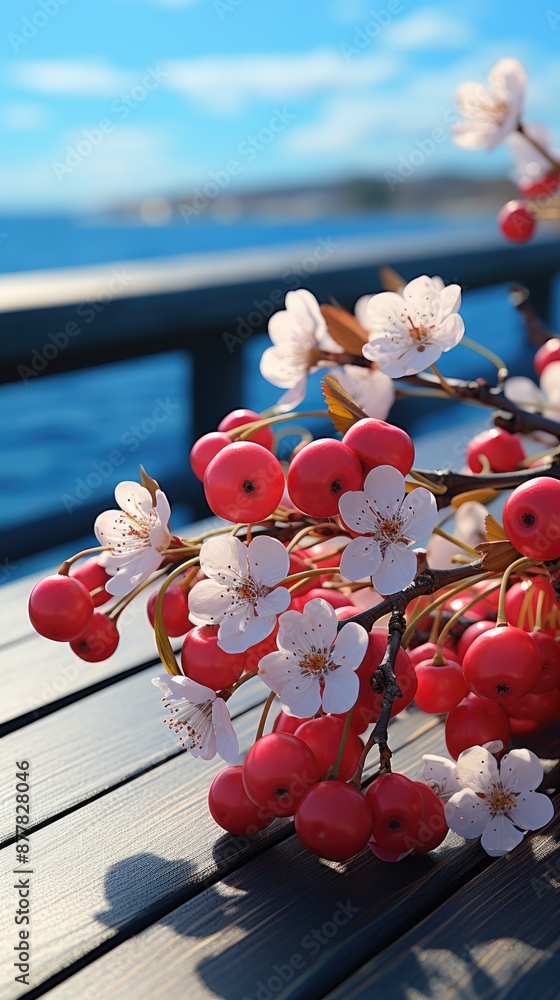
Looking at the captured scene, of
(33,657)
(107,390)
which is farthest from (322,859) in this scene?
(107,390)

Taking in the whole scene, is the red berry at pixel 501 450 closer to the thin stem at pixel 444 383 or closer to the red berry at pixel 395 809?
the thin stem at pixel 444 383

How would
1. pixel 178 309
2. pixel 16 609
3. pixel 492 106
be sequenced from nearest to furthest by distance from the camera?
pixel 492 106, pixel 16 609, pixel 178 309

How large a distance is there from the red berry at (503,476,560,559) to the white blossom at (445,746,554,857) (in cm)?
13

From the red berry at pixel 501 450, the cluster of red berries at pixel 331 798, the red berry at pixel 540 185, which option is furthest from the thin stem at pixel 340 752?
the red berry at pixel 540 185

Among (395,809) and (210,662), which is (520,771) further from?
(210,662)

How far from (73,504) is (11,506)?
226 centimetres

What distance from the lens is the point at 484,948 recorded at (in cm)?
50

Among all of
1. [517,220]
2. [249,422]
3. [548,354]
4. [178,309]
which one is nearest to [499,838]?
[249,422]

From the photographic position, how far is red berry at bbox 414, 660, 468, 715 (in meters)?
0.63

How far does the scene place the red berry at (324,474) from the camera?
0.53m

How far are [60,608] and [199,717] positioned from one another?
11cm

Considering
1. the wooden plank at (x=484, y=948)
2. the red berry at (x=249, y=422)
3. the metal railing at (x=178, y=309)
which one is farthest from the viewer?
the metal railing at (x=178, y=309)

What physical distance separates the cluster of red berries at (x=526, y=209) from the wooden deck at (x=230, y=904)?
52 centimetres

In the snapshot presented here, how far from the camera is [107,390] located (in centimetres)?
578
